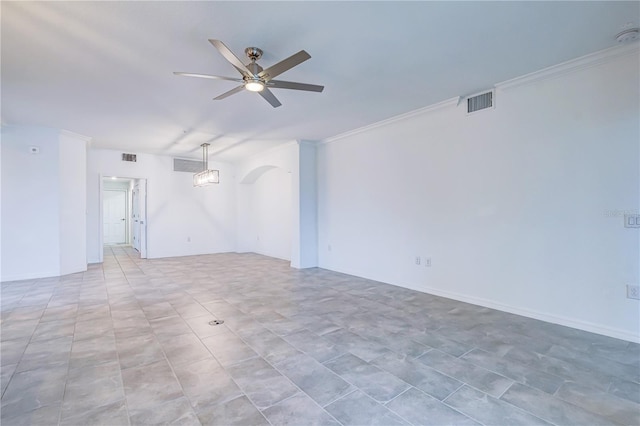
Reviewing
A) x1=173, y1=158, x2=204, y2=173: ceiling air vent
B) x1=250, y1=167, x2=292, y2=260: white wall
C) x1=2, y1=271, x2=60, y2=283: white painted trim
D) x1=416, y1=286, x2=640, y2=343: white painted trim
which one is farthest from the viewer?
x1=173, y1=158, x2=204, y2=173: ceiling air vent

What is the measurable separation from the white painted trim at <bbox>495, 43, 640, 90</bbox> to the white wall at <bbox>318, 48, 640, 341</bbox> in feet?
0.09

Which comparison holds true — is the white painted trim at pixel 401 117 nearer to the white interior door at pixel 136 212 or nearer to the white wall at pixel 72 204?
the white wall at pixel 72 204

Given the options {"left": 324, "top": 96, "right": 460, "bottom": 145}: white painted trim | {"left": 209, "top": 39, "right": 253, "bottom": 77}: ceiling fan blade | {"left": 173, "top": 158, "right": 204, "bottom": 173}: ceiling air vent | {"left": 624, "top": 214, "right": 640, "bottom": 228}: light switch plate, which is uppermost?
{"left": 324, "top": 96, "right": 460, "bottom": 145}: white painted trim

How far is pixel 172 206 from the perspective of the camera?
28.1ft

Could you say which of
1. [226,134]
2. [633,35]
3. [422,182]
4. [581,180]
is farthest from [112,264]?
[633,35]

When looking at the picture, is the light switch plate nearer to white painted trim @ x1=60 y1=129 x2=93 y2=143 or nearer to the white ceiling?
the white ceiling

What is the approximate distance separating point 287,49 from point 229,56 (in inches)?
26.8

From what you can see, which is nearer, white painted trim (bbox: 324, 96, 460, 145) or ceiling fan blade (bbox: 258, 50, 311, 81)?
ceiling fan blade (bbox: 258, 50, 311, 81)

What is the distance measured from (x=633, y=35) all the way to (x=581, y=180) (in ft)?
4.35

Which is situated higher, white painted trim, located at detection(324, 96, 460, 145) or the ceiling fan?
white painted trim, located at detection(324, 96, 460, 145)

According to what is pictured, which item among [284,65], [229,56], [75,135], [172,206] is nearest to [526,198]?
[284,65]

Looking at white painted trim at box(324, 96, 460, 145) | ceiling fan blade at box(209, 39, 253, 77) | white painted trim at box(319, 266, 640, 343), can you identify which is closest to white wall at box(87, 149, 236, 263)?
white painted trim at box(324, 96, 460, 145)

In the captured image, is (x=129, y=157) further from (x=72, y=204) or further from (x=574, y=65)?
(x=574, y=65)

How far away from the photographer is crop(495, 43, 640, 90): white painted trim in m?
2.93
